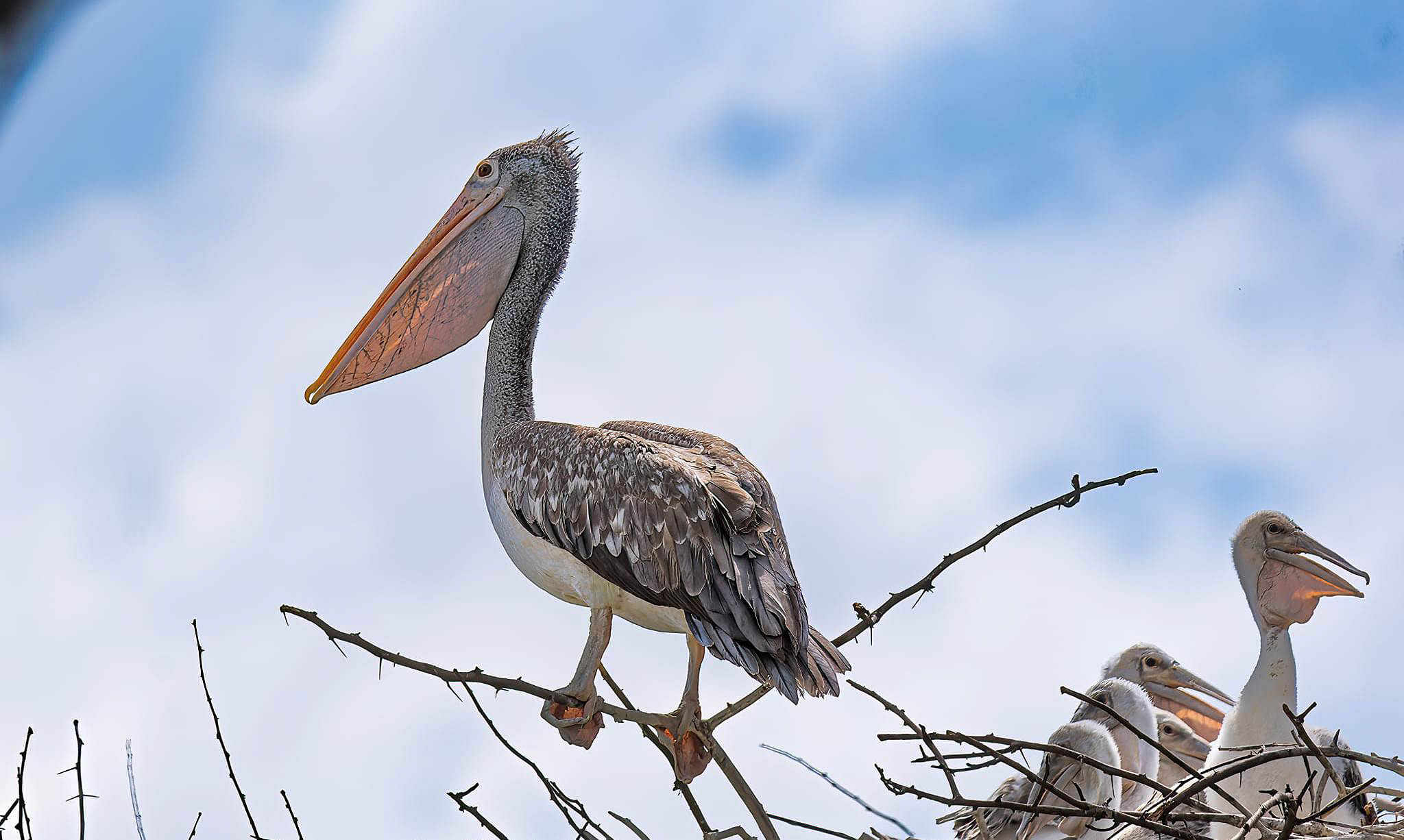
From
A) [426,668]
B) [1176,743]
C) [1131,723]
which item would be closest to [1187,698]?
[1176,743]

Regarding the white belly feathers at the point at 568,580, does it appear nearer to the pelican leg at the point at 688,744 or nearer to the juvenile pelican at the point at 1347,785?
the pelican leg at the point at 688,744

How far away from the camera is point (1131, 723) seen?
16.1 feet

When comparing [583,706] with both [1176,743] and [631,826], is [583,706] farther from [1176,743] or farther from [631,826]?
[1176,743]

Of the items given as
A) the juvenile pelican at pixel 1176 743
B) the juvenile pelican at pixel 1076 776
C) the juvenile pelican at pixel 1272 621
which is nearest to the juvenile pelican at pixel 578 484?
the juvenile pelican at pixel 1272 621

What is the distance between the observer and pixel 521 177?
487 cm

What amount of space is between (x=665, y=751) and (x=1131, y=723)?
2274 mm

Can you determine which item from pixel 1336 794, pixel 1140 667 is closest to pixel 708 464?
pixel 1336 794

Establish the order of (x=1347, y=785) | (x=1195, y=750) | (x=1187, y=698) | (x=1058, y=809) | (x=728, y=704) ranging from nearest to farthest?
1. (x=1058, y=809)
2. (x=728, y=704)
3. (x=1347, y=785)
4. (x=1195, y=750)
5. (x=1187, y=698)

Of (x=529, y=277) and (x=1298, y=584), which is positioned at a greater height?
(x=529, y=277)

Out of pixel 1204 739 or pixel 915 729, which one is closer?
pixel 915 729

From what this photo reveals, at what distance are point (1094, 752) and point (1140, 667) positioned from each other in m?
1.88

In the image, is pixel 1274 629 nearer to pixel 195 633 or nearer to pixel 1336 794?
pixel 1336 794

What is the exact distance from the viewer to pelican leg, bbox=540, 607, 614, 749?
3607mm

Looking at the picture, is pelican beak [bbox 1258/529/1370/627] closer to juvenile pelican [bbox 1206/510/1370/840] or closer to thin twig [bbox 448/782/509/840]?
juvenile pelican [bbox 1206/510/1370/840]
